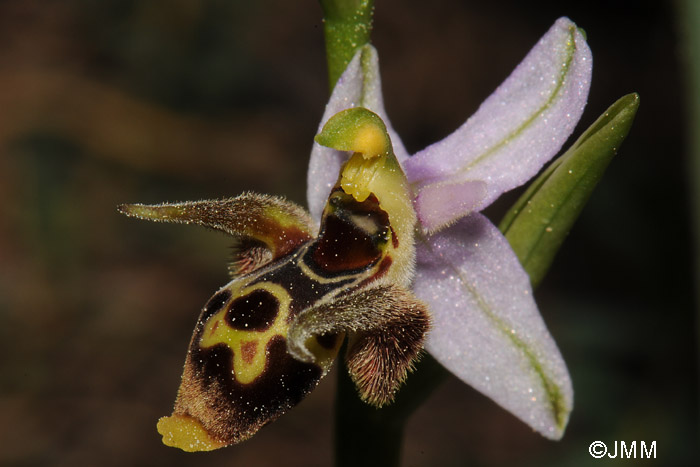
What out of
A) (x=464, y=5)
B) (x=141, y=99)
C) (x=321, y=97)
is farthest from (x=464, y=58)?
(x=141, y=99)

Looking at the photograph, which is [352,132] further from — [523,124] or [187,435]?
[187,435]

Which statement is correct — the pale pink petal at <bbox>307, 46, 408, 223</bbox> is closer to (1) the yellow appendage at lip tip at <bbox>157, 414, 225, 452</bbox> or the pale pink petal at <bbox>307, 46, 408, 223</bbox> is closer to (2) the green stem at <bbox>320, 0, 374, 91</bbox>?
(2) the green stem at <bbox>320, 0, 374, 91</bbox>

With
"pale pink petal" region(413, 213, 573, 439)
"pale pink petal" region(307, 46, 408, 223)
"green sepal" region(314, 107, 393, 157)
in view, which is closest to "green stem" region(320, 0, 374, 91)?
"pale pink petal" region(307, 46, 408, 223)

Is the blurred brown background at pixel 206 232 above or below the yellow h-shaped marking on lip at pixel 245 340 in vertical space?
below

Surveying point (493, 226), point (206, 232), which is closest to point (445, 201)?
point (493, 226)

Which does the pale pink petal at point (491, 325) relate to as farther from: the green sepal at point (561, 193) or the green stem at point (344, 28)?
the green stem at point (344, 28)

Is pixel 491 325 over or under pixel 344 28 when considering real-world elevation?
under

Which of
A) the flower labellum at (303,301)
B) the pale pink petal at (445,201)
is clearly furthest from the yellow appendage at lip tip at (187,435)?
the pale pink petal at (445,201)
